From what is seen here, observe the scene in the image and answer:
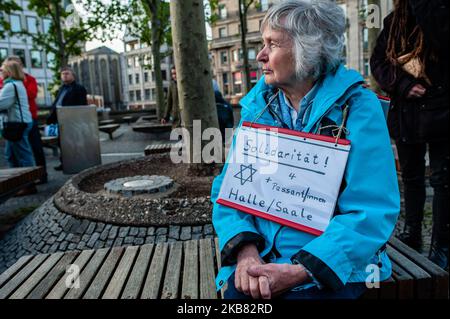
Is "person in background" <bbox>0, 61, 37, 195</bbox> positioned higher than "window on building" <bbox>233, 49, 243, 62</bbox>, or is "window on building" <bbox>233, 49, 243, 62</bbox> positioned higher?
"window on building" <bbox>233, 49, 243, 62</bbox>

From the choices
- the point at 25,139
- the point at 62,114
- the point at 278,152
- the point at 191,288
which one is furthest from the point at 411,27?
the point at 62,114

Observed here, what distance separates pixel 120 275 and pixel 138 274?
0.08m

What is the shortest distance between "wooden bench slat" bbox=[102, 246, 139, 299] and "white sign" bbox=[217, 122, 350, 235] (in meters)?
0.57

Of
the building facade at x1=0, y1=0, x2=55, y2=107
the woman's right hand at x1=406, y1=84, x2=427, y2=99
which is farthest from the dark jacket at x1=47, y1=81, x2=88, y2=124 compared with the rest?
the building facade at x1=0, y1=0, x2=55, y2=107

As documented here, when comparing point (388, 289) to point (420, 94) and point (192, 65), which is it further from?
point (192, 65)

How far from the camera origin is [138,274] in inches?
79.7

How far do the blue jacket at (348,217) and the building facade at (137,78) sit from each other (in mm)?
69792

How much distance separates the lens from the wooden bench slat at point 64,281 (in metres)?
1.87

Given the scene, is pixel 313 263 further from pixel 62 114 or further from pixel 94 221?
pixel 62 114

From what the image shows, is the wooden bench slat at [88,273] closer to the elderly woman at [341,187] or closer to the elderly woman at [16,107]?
the elderly woman at [341,187]

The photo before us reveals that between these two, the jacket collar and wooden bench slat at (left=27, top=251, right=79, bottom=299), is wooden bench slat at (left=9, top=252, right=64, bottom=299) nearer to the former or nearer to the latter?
wooden bench slat at (left=27, top=251, right=79, bottom=299)

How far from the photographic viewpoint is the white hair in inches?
74.1

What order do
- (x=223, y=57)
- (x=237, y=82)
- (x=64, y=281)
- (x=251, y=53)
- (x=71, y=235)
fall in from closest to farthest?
(x=64, y=281), (x=71, y=235), (x=251, y=53), (x=237, y=82), (x=223, y=57)

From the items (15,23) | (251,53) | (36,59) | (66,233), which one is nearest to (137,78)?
(36,59)
